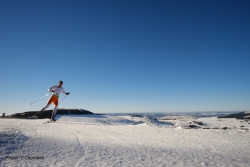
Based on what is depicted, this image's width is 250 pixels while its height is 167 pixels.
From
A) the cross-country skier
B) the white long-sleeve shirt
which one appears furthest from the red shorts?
the white long-sleeve shirt

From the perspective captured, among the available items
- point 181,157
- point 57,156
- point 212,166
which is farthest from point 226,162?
point 57,156

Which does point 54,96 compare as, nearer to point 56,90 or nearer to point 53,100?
point 53,100

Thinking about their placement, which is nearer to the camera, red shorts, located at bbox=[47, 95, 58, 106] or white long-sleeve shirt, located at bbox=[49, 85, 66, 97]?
red shorts, located at bbox=[47, 95, 58, 106]

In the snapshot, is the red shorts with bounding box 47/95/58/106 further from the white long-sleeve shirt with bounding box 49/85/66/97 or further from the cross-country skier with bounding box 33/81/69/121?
the white long-sleeve shirt with bounding box 49/85/66/97

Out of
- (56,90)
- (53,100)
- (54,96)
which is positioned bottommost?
(53,100)

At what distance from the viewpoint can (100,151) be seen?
3367mm

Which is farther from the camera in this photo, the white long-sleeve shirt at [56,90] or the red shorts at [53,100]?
the white long-sleeve shirt at [56,90]

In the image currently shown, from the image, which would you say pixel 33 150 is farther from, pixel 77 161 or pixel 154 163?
pixel 154 163

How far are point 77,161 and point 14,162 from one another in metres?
0.99

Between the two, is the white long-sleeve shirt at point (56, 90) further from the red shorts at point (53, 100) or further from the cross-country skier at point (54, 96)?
the red shorts at point (53, 100)

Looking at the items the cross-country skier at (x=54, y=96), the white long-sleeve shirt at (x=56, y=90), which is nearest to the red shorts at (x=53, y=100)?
the cross-country skier at (x=54, y=96)

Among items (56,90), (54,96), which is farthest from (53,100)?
(56,90)

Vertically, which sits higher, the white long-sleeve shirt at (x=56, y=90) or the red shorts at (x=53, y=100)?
the white long-sleeve shirt at (x=56, y=90)

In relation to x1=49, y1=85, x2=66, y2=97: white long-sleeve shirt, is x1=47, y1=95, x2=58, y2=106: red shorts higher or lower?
lower
